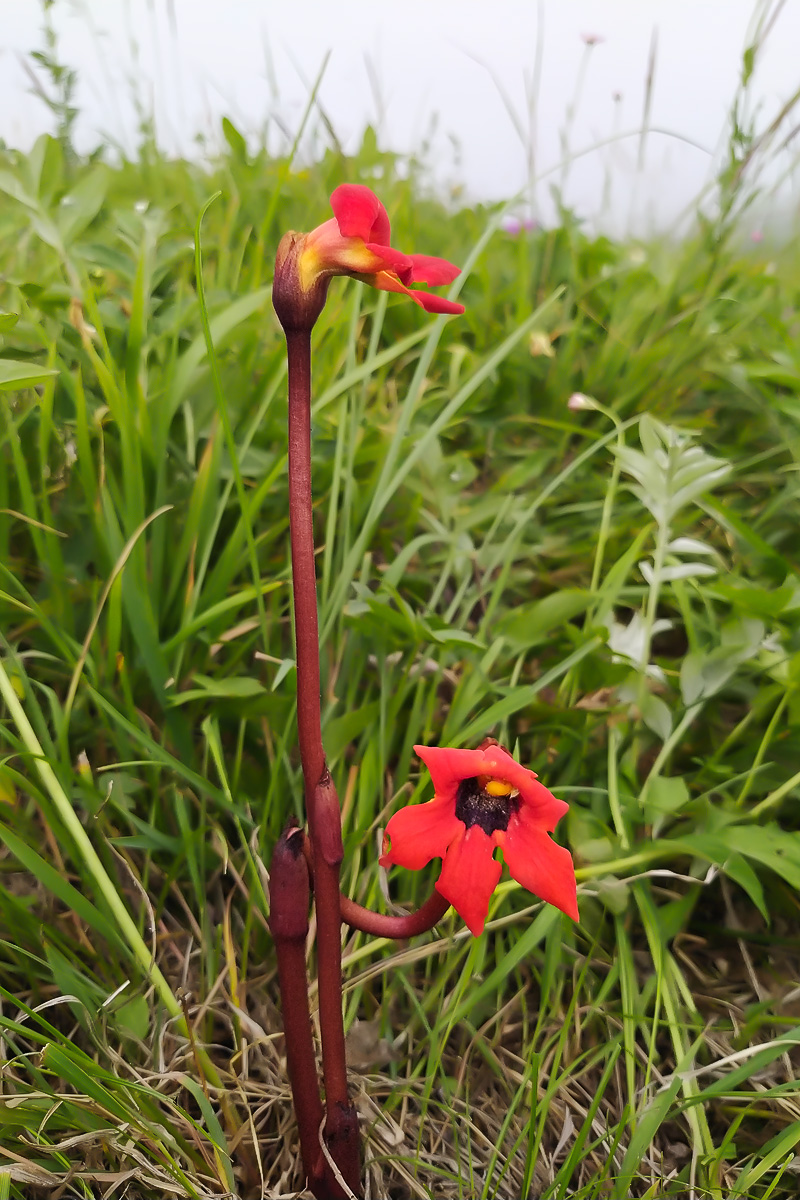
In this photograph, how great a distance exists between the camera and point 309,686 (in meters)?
0.84

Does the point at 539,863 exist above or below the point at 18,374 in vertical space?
below

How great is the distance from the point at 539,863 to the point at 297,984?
0.34 meters

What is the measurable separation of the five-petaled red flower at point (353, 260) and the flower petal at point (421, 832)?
487 mm

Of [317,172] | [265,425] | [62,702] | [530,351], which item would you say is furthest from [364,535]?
[317,172]

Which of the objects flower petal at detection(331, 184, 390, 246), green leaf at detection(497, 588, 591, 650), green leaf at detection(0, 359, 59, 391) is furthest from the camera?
green leaf at detection(497, 588, 591, 650)

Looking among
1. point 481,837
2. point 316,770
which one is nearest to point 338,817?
point 316,770

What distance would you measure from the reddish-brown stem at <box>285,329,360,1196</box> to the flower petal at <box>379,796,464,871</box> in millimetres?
113

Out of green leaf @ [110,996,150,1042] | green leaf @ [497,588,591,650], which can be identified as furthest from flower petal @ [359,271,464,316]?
green leaf @ [110,996,150,1042]

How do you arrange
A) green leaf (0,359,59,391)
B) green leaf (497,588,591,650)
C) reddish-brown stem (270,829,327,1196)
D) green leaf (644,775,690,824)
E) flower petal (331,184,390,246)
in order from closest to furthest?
flower petal (331,184,390,246) → reddish-brown stem (270,829,327,1196) → green leaf (0,359,59,391) → green leaf (644,775,690,824) → green leaf (497,588,591,650)

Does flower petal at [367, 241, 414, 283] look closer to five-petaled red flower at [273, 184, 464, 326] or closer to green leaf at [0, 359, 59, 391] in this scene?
five-petaled red flower at [273, 184, 464, 326]

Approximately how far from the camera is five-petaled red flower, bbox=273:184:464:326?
736 millimetres

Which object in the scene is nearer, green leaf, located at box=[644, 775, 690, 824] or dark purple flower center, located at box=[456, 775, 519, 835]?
dark purple flower center, located at box=[456, 775, 519, 835]

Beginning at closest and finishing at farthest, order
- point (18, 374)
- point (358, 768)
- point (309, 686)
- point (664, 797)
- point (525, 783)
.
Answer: point (525, 783), point (309, 686), point (18, 374), point (664, 797), point (358, 768)

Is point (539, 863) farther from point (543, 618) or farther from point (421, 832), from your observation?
point (543, 618)
